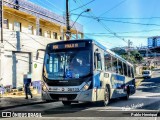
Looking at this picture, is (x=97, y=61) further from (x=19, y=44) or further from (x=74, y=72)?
(x=19, y=44)

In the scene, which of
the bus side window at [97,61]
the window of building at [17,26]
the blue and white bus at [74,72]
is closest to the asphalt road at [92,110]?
the blue and white bus at [74,72]

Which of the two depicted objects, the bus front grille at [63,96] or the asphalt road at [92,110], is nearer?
the asphalt road at [92,110]

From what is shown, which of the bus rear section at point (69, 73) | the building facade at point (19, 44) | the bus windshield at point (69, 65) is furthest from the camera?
the building facade at point (19, 44)

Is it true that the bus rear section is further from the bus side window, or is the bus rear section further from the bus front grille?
the bus side window

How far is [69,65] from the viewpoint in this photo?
14617 mm

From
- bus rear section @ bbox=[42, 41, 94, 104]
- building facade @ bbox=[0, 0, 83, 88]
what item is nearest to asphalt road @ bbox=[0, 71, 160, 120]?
bus rear section @ bbox=[42, 41, 94, 104]

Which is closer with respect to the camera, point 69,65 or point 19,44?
point 69,65

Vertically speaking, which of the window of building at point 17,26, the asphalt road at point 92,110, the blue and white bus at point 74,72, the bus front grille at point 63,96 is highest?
the window of building at point 17,26

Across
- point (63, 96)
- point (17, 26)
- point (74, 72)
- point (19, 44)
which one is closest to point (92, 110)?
point (63, 96)

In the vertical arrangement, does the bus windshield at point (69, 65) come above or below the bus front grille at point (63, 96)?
above

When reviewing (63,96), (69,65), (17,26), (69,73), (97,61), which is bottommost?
(63,96)

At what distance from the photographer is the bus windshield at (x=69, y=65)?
14438 mm

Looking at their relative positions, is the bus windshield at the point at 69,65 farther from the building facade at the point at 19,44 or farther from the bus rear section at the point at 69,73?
the building facade at the point at 19,44

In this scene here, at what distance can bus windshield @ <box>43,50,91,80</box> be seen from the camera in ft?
47.4
